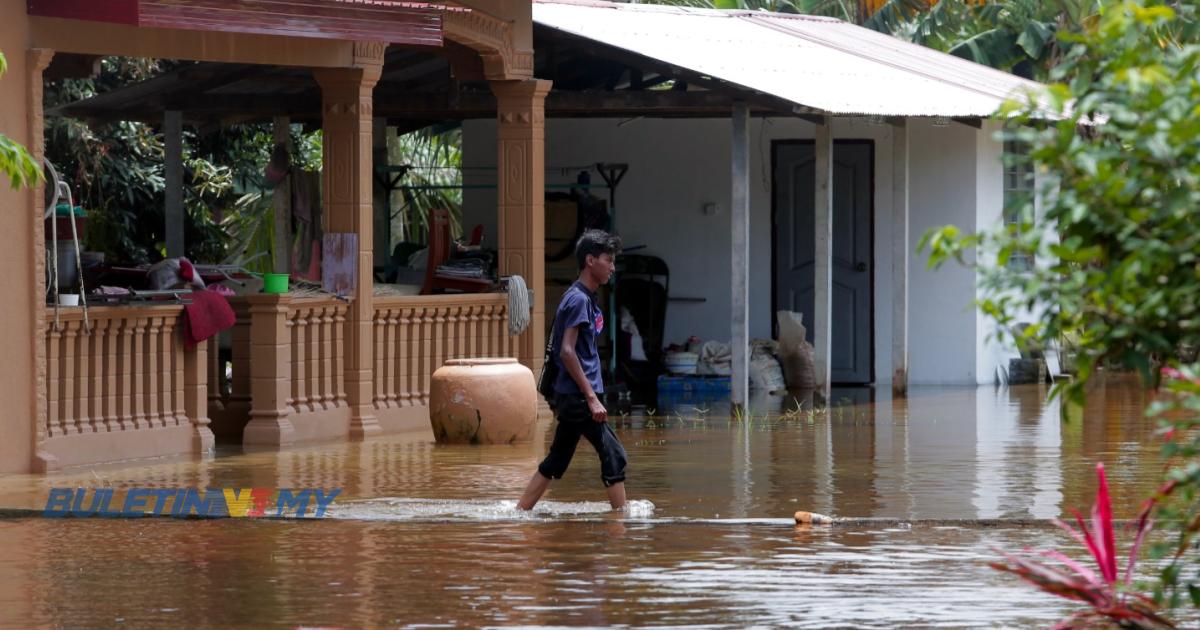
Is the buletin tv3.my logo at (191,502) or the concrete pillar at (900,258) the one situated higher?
the concrete pillar at (900,258)

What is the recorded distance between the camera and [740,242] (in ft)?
57.4

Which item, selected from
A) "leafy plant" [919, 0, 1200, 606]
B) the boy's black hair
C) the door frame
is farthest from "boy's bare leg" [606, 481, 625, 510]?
the door frame

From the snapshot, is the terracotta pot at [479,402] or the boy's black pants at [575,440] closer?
the boy's black pants at [575,440]

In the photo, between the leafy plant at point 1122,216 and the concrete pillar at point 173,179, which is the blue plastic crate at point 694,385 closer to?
the concrete pillar at point 173,179

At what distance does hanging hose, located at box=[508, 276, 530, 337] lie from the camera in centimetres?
1673

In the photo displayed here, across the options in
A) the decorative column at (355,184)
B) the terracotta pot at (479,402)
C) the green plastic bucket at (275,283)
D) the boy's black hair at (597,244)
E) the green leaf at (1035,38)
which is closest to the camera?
the boy's black hair at (597,244)

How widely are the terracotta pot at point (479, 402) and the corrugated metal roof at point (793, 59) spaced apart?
3816mm

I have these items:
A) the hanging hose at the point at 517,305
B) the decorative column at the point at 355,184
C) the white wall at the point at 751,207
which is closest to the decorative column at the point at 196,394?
the decorative column at the point at 355,184

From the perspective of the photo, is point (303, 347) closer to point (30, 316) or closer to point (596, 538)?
point (30, 316)

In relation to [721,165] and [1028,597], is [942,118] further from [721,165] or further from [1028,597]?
[1028,597]

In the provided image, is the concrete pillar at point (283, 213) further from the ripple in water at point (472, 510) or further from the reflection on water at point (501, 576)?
→ the reflection on water at point (501, 576)

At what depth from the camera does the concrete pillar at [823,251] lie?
18.7 m

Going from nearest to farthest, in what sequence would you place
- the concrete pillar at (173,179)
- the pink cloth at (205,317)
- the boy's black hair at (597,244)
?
1. the boy's black hair at (597,244)
2. the pink cloth at (205,317)
3. the concrete pillar at (173,179)

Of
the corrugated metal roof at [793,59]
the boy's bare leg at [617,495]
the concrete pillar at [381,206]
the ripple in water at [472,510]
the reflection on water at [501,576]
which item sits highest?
the corrugated metal roof at [793,59]
